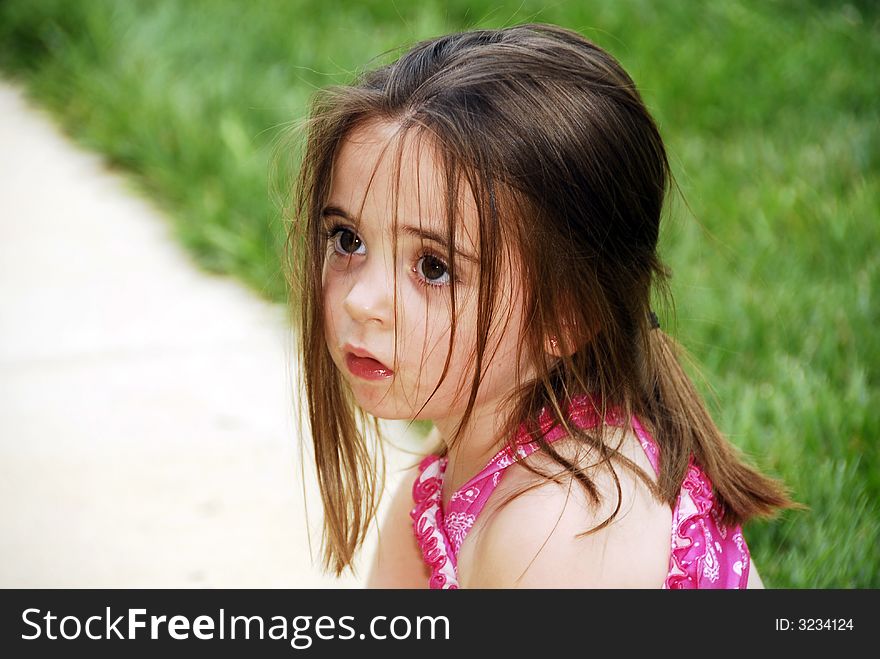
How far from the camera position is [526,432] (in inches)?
65.2

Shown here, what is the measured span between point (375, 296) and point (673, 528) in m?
0.54

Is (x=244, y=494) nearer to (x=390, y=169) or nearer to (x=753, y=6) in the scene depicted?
(x=390, y=169)

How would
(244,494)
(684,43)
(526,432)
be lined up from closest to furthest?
(526,432)
(244,494)
(684,43)

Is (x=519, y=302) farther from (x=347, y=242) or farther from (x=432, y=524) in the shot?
(x=432, y=524)

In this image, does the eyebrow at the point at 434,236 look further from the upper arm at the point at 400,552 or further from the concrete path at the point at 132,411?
the concrete path at the point at 132,411

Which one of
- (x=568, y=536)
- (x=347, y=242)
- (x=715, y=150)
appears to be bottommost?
(x=568, y=536)

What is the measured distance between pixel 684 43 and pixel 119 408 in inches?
109

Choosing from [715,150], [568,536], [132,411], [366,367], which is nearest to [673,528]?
[568,536]

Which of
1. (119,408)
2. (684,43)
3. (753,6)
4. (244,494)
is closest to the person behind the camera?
(244,494)

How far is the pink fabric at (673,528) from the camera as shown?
1.62 meters

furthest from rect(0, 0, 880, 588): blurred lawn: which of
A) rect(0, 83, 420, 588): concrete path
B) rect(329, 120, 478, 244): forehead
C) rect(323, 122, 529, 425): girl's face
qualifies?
rect(329, 120, 478, 244): forehead

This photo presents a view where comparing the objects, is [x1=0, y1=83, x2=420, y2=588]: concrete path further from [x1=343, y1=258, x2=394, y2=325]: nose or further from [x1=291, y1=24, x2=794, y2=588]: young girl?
[x1=343, y1=258, x2=394, y2=325]: nose

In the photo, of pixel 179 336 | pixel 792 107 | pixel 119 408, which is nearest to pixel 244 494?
pixel 119 408

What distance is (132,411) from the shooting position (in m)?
2.83
